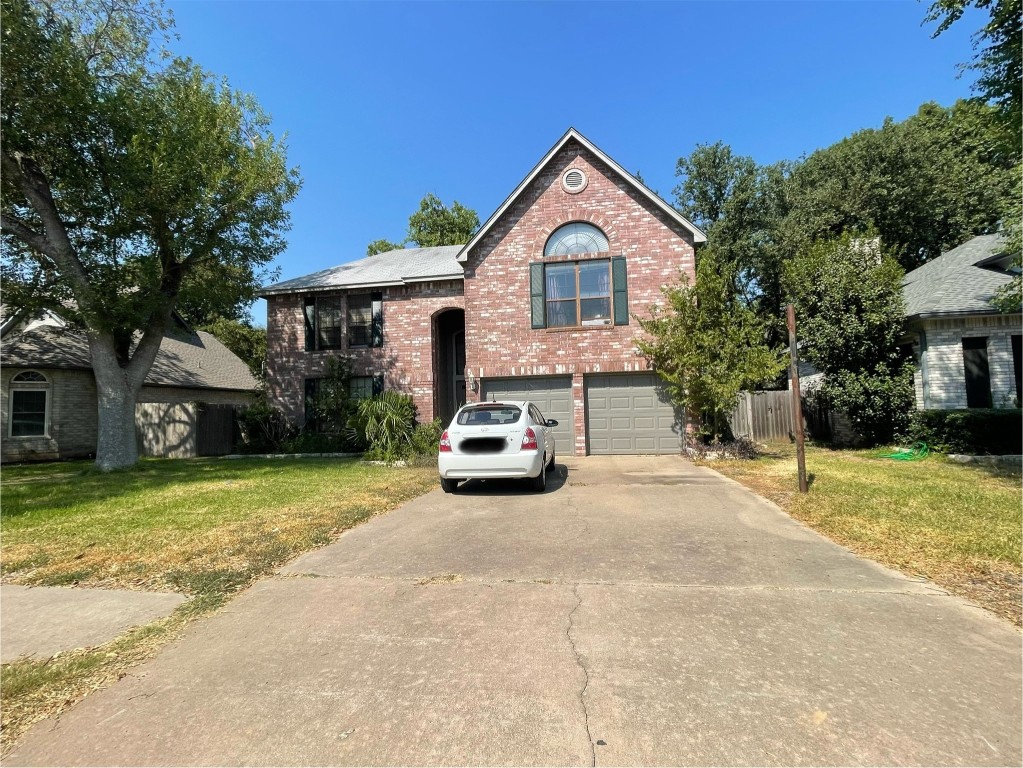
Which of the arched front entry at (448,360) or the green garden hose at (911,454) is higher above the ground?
the arched front entry at (448,360)

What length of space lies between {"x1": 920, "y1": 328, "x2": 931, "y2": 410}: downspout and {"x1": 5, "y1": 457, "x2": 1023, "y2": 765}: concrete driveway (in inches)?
479

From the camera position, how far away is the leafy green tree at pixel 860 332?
14.1 metres

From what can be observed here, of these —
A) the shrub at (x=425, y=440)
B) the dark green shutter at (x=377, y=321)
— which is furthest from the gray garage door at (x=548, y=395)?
the dark green shutter at (x=377, y=321)

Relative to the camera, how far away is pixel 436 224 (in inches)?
1508

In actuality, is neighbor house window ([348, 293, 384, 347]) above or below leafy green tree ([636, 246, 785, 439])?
above

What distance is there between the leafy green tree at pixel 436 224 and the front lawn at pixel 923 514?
31028mm

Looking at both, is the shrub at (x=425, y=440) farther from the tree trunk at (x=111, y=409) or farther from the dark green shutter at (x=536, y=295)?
the tree trunk at (x=111, y=409)

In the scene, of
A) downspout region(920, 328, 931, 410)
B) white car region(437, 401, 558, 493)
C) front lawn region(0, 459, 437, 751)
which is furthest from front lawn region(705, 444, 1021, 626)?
front lawn region(0, 459, 437, 751)

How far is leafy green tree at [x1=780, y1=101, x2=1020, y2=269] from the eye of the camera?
75.0ft

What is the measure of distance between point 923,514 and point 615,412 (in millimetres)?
8834

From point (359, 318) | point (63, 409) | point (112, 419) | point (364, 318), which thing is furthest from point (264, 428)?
point (63, 409)

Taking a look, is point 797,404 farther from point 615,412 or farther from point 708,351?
point 615,412

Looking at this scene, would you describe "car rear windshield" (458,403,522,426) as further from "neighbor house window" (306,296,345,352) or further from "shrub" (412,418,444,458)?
"neighbor house window" (306,296,345,352)

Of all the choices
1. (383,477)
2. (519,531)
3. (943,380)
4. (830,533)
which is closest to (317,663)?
(519,531)
